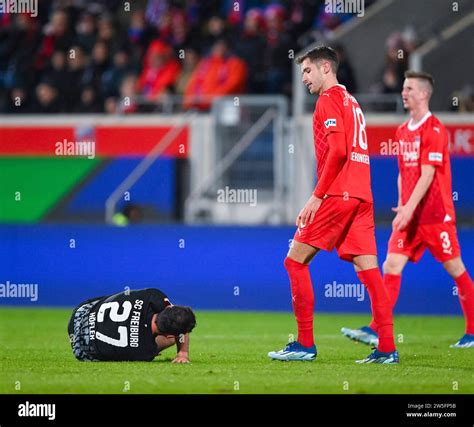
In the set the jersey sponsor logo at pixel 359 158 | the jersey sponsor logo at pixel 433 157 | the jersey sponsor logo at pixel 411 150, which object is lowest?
the jersey sponsor logo at pixel 359 158

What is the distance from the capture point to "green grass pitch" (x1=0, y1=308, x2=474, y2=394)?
7836 mm

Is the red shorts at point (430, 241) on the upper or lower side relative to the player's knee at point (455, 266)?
upper

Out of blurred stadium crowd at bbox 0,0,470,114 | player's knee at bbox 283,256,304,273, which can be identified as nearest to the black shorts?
player's knee at bbox 283,256,304,273

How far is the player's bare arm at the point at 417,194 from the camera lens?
33.3 feet

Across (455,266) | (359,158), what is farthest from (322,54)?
(455,266)

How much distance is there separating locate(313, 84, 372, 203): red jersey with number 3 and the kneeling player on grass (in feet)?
4.76

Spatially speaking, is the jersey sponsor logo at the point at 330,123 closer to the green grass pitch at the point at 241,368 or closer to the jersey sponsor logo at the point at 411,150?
the green grass pitch at the point at 241,368

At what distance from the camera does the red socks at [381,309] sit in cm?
891

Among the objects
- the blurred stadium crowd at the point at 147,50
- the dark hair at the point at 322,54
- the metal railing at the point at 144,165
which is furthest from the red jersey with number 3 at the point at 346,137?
the metal railing at the point at 144,165

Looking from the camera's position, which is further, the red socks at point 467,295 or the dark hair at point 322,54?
the red socks at point 467,295

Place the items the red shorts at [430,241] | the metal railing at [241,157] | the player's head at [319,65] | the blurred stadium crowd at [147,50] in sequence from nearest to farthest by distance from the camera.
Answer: the player's head at [319,65], the red shorts at [430,241], the metal railing at [241,157], the blurred stadium crowd at [147,50]

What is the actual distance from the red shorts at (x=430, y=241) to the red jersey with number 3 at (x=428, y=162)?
0.07 m

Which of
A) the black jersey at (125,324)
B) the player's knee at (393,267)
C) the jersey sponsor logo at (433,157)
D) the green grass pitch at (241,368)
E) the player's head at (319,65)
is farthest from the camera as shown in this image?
the player's knee at (393,267)
